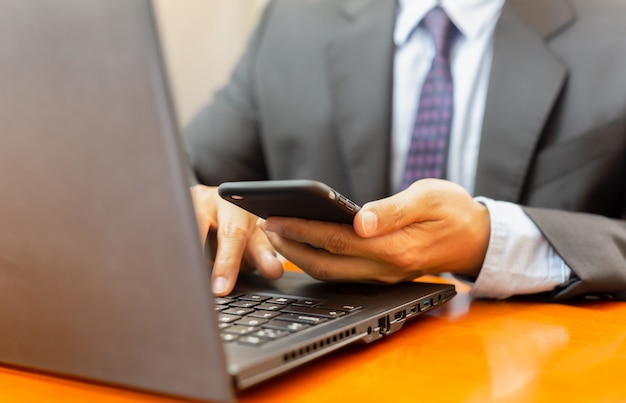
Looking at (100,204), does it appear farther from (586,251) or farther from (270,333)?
(586,251)

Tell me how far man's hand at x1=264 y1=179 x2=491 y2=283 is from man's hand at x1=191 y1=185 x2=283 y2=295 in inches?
1.7

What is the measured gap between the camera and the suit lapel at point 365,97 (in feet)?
3.56

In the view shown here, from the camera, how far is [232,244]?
2.14 ft

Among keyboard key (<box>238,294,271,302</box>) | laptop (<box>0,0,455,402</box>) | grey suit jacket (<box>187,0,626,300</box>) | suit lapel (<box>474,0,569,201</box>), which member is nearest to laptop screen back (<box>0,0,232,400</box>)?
laptop (<box>0,0,455,402</box>)

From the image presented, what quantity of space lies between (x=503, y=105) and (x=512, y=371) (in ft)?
2.08

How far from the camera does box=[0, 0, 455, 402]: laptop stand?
0.30 m

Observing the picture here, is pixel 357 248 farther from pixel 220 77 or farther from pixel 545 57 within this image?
pixel 220 77

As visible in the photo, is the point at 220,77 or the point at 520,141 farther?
the point at 220,77

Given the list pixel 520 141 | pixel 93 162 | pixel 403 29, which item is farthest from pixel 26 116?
pixel 403 29

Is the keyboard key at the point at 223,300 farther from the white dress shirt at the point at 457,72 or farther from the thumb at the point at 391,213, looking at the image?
the white dress shirt at the point at 457,72

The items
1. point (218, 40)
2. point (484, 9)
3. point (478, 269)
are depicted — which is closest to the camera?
point (478, 269)

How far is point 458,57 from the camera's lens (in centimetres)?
109

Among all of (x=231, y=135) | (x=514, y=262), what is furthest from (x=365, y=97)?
(x=514, y=262)

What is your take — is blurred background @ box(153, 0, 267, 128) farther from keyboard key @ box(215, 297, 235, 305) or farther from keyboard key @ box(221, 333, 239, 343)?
keyboard key @ box(221, 333, 239, 343)
